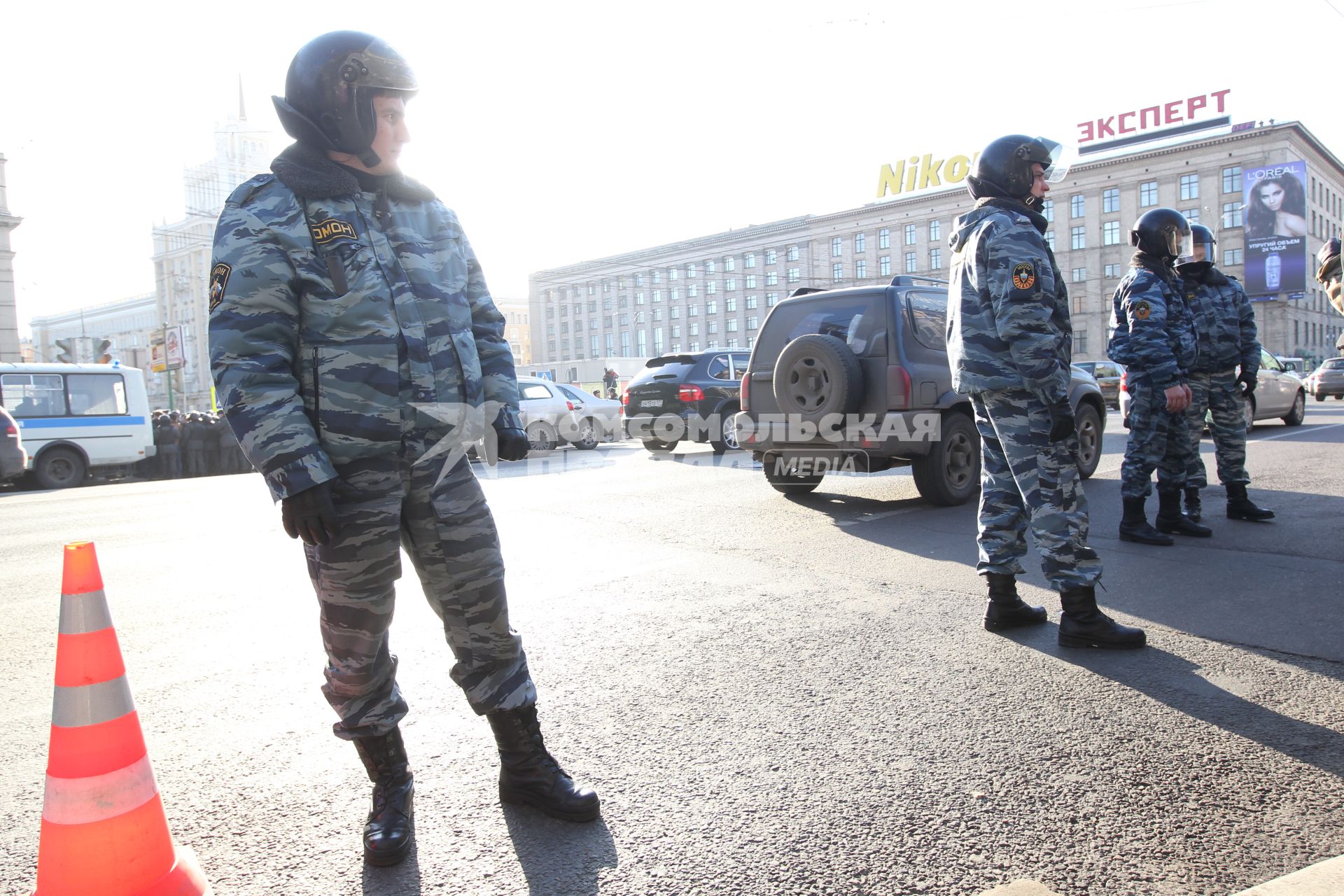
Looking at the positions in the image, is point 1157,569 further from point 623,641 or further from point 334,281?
point 334,281

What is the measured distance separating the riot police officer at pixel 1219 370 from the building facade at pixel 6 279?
3398 cm

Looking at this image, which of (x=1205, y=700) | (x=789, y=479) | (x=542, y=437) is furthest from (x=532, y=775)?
(x=542, y=437)

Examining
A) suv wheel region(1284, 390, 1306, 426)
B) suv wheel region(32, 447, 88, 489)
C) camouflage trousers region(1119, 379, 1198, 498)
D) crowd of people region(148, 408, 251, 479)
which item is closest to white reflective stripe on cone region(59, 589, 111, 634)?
camouflage trousers region(1119, 379, 1198, 498)

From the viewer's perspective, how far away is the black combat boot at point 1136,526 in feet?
18.1

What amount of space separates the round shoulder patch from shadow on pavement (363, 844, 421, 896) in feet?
9.80

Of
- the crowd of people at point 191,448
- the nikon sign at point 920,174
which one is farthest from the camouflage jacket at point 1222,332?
the nikon sign at point 920,174

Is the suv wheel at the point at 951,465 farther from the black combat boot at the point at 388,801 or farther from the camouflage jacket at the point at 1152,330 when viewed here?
the black combat boot at the point at 388,801

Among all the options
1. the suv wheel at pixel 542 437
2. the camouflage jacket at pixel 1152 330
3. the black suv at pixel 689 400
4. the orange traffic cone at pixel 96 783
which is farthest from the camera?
the suv wheel at pixel 542 437

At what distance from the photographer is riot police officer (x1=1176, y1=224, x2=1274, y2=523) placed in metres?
6.02

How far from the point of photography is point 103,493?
37.0 feet

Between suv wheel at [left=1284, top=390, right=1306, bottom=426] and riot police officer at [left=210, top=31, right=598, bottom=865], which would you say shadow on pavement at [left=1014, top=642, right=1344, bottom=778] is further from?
suv wheel at [left=1284, top=390, right=1306, bottom=426]

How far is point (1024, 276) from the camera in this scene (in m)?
3.62

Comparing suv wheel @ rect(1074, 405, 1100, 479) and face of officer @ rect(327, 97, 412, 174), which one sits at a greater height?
face of officer @ rect(327, 97, 412, 174)

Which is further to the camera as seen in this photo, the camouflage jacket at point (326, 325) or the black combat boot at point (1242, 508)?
the black combat boot at point (1242, 508)
